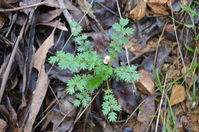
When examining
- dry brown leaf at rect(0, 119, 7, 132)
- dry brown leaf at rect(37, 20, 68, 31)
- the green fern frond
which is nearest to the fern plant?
the green fern frond

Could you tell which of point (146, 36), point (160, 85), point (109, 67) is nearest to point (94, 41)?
point (109, 67)

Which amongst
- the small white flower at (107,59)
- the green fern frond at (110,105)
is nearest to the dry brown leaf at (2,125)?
the green fern frond at (110,105)

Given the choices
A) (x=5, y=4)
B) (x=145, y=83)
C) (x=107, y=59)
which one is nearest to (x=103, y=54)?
(x=107, y=59)

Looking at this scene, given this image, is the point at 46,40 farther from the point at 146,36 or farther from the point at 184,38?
the point at 184,38

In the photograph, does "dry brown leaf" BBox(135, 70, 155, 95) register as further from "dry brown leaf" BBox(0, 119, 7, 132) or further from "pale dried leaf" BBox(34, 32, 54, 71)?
"dry brown leaf" BBox(0, 119, 7, 132)

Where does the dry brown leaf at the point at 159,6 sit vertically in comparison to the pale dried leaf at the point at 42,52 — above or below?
above

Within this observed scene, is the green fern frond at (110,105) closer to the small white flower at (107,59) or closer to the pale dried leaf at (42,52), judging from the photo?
the small white flower at (107,59)
